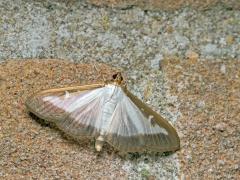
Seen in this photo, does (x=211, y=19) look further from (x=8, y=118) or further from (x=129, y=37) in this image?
(x=8, y=118)

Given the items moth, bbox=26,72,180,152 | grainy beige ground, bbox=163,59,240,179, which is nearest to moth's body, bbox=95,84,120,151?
moth, bbox=26,72,180,152

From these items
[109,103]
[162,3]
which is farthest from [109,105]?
[162,3]

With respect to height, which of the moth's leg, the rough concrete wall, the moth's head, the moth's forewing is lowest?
the moth's leg

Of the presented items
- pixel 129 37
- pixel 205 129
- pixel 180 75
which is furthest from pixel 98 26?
pixel 205 129

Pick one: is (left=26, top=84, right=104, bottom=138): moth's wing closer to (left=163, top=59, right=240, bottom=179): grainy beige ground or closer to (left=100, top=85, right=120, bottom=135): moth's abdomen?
(left=100, top=85, right=120, bottom=135): moth's abdomen

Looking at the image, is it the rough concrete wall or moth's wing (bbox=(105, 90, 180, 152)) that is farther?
the rough concrete wall

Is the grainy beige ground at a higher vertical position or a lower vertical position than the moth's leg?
higher

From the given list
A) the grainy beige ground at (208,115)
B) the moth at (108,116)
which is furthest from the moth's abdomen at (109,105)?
the grainy beige ground at (208,115)

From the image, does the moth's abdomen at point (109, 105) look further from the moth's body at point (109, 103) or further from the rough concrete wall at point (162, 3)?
the rough concrete wall at point (162, 3)
